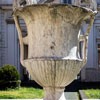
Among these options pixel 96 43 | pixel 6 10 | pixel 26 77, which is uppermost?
pixel 6 10

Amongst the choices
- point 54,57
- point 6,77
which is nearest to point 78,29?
point 54,57

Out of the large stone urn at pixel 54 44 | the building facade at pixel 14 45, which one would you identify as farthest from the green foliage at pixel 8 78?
the large stone urn at pixel 54 44

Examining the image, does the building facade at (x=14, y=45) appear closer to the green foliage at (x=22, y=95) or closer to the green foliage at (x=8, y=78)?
the green foliage at (x=8, y=78)

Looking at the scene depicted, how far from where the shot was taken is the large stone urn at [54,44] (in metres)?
6.39

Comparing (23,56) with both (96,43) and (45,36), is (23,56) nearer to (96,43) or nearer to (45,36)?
(45,36)

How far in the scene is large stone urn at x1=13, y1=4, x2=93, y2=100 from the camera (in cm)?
639

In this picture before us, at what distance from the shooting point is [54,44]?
6.56 m

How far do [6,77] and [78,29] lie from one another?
33.0 feet

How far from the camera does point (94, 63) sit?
2489 cm

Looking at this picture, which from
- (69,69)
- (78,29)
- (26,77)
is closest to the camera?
(69,69)

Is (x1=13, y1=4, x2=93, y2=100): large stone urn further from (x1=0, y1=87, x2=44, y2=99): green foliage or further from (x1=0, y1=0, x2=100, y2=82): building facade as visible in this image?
(x1=0, y1=0, x2=100, y2=82): building facade

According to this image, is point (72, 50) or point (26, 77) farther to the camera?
point (26, 77)

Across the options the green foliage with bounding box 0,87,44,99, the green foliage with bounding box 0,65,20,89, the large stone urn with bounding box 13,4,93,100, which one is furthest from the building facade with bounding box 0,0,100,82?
the large stone urn with bounding box 13,4,93,100

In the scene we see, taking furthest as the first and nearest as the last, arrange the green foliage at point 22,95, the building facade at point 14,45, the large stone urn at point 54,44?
the building facade at point 14,45
the green foliage at point 22,95
the large stone urn at point 54,44
